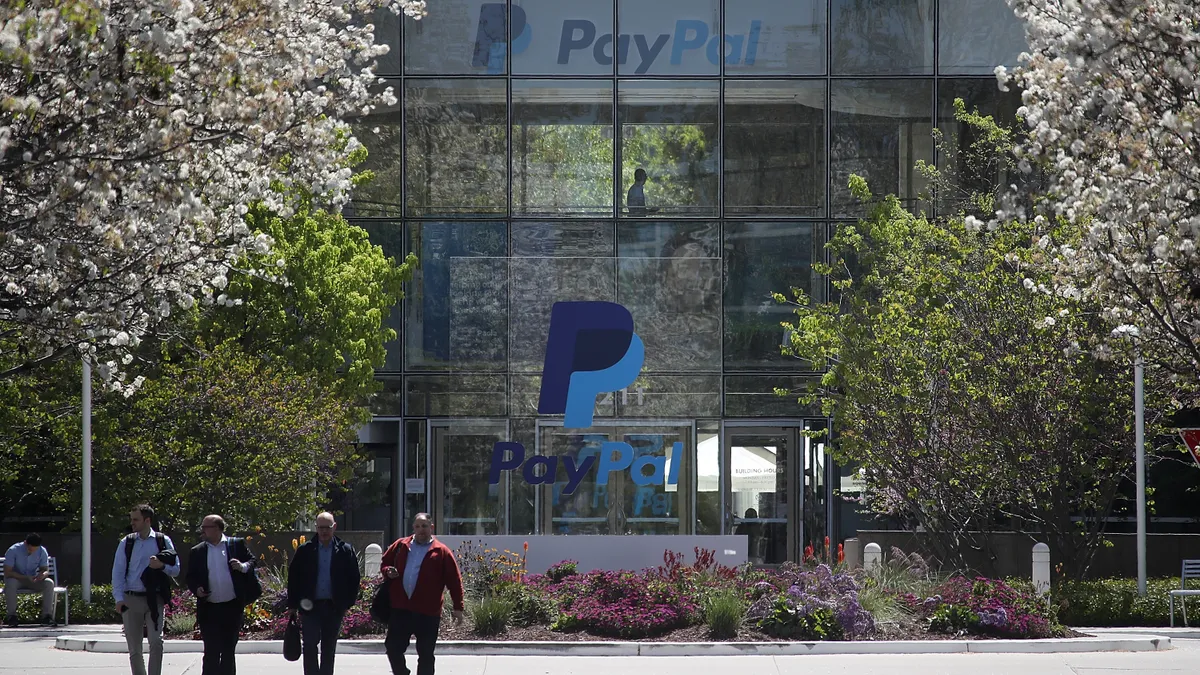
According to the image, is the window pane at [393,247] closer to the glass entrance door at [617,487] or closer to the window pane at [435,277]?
the window pane at [435,277]

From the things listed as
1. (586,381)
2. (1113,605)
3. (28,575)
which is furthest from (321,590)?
(586,381)

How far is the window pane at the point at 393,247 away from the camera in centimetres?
3256

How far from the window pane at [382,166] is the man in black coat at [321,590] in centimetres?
2029

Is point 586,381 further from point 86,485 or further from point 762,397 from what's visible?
point 86,485

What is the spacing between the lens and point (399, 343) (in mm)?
32594

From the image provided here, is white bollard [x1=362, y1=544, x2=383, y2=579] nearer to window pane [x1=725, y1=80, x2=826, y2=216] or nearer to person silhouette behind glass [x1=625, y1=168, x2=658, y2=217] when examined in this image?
person silhouette behind glass [x1=625, y1=168, x2=658, y2=217]

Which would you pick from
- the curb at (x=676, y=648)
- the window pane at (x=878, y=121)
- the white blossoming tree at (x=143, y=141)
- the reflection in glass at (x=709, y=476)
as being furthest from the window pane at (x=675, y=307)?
the white blossoming tree at (x=143, y=141)

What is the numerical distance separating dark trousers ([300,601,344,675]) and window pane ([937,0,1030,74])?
23.2 metres

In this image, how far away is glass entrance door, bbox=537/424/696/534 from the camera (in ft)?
90.8

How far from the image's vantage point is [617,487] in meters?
27.8

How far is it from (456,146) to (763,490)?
368 inches

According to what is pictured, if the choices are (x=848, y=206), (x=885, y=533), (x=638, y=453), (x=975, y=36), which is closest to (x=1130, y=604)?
(x=885, y=533)

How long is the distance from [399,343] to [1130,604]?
16.2 metres

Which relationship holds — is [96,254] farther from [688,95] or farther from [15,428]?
[688,95]
